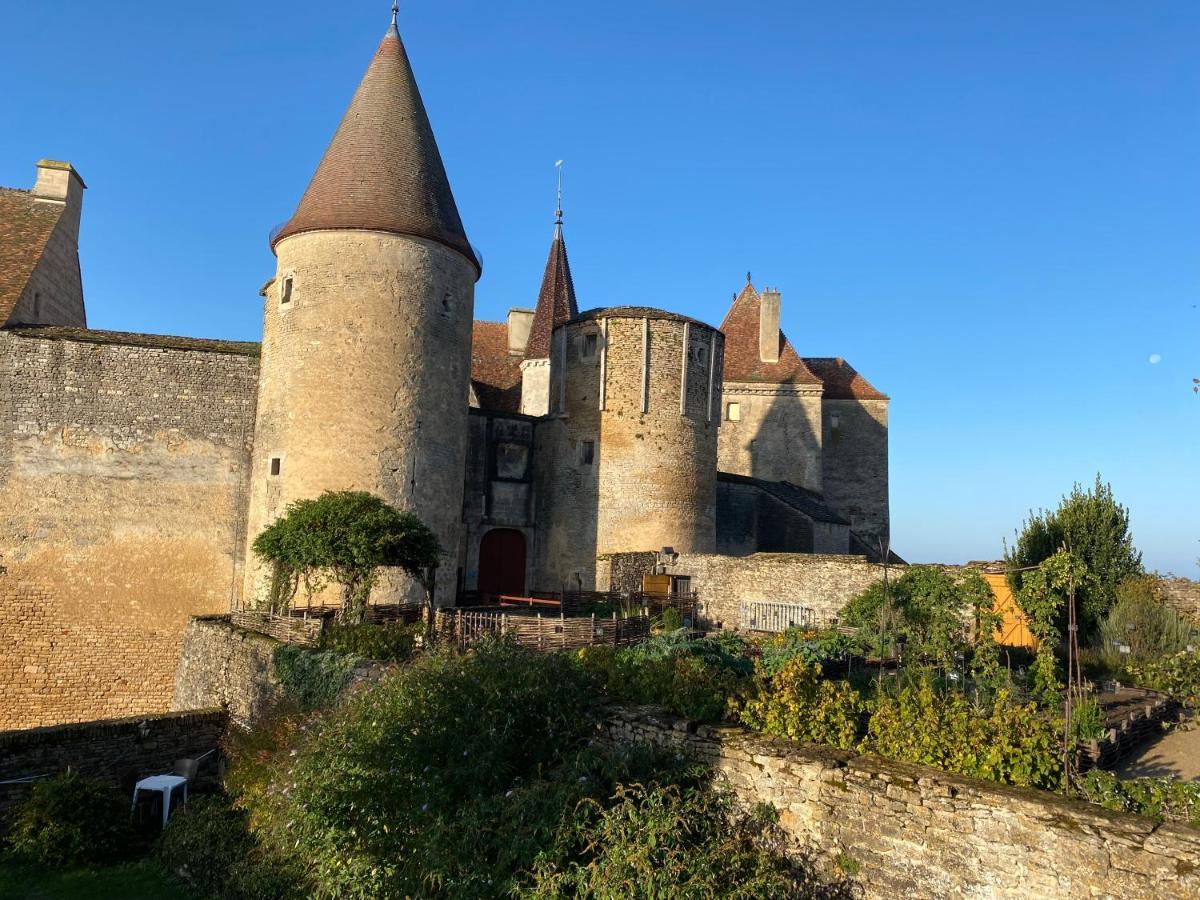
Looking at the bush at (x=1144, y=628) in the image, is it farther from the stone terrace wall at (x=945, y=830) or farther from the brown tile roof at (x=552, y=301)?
the brown tile roof at (x=552, y=301)

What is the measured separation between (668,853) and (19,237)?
842 inches

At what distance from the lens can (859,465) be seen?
3359cm

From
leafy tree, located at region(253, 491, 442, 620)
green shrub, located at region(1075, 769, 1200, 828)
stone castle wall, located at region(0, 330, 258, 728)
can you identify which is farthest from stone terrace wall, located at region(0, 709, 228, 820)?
green shrub, located at region(1075, 769, 1200, 828)

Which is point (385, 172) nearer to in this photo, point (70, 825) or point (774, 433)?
point (70, 825)

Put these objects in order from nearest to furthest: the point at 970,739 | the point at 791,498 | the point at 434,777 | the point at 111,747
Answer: the point at 970,739 < the point at 434,777 < the point at 111,747 < the point at 791,498

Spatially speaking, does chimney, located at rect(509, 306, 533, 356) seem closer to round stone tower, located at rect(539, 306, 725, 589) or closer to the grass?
round stone tower, located at rect(539, 306, 725, 589)

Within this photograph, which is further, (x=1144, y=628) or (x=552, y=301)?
(x=552, y=301)

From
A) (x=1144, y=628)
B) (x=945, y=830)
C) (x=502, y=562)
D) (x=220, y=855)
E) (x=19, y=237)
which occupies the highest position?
(x=19, y=237)

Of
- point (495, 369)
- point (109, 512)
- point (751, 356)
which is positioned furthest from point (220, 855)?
point (751, 356)

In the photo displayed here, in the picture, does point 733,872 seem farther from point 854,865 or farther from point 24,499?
point 24,499

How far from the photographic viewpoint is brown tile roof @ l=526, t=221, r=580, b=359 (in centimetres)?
3072

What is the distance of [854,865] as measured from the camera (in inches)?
235

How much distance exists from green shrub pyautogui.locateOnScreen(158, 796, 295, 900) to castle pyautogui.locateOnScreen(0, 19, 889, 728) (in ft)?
25.5

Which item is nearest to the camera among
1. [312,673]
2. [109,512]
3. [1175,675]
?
[312,673]
